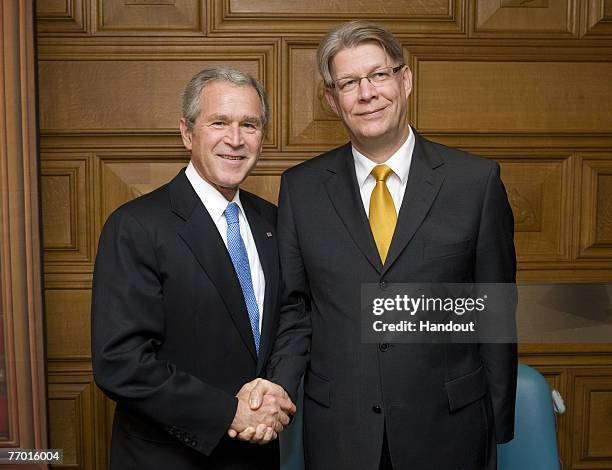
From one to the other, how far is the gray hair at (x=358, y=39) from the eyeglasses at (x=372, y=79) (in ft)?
0.12

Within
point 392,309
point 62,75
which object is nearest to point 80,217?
point 62,75

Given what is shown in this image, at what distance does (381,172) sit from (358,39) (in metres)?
0.31

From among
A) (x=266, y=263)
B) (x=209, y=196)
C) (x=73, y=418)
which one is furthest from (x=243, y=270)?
(x=73, y=418)

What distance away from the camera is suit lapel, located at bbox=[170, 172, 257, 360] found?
1.55 meters

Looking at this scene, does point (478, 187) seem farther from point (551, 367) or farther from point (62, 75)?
point (62, 75)

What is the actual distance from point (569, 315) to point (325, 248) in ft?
4.21

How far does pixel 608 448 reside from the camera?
8.30ft

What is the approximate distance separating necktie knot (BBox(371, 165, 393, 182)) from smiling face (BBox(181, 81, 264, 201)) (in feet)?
0.99

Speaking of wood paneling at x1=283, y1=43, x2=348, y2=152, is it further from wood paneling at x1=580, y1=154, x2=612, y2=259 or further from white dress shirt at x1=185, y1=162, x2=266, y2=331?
wood paneling at x1=580, y1=154, x2=612, y2=259

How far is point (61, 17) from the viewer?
2273 mm

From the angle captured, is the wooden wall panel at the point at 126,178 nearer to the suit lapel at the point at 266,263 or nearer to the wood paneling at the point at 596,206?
the suit lapel at the point at 266,263

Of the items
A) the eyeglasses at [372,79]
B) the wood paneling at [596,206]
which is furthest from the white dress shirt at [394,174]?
the wood paneling at [596,206]

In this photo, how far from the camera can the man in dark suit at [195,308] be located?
1.48 meters

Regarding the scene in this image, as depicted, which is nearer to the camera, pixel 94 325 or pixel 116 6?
pixel 94 325
